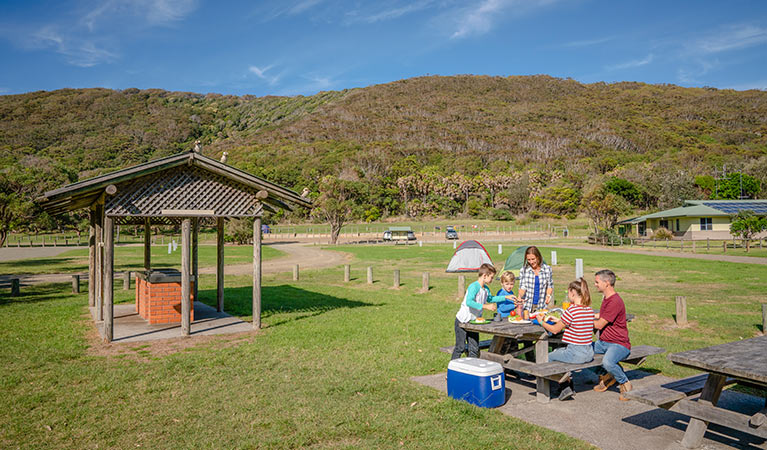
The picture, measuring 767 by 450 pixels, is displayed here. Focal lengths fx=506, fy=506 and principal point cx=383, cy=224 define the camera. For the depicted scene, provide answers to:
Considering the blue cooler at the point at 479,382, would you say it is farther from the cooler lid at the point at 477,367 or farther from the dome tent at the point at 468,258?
the dome tent at the point at 468,258

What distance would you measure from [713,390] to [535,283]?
3127 mm

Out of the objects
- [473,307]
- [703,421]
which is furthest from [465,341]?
[703,421]

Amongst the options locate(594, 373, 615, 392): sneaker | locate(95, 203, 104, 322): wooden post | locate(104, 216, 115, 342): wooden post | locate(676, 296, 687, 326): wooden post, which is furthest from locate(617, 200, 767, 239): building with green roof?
locate(104, 216, 115, 342): wooden post

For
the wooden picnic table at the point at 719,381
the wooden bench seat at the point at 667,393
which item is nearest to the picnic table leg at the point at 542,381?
the wooden bench seat at the point at 667,393

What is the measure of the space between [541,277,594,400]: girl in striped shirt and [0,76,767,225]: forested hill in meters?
73.7

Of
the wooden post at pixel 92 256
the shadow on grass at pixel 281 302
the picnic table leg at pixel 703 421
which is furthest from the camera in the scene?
the shadow on grass at pixel 281 302

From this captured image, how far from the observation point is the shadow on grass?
40.5 ft

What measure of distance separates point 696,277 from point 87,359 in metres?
20.0

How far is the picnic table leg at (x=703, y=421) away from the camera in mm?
4301

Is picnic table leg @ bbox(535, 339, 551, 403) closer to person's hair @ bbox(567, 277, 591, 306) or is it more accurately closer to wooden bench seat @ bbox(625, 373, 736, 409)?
Answer: person's hair @ bbox(567, 277, 591, 306)

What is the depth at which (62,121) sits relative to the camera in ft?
560

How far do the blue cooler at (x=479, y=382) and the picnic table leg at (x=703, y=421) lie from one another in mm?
1731

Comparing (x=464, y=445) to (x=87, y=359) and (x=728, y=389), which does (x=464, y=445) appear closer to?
(x=728, y=389)

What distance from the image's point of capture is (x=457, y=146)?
15962 centimetres
